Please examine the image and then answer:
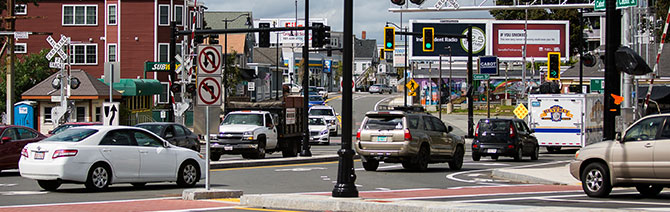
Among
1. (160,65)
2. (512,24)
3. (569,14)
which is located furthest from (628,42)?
(569,14)

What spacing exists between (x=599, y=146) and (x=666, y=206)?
102 inches

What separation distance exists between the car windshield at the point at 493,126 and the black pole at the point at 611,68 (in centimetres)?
1298

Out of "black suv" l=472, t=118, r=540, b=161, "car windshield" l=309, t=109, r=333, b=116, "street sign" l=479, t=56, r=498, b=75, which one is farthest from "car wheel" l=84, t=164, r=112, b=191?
"street sign" l=479, t=56, r=498, b=75

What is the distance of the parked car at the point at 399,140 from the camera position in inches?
980

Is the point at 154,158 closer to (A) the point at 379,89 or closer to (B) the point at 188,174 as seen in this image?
(B) the point at 188,174

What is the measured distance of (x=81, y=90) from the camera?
51.4 meters

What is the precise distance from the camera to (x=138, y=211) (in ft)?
45.8

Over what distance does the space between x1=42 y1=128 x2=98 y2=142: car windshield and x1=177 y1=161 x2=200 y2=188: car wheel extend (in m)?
2.33

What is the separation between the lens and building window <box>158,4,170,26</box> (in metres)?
64.9

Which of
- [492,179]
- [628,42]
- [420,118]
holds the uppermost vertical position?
[628,42]

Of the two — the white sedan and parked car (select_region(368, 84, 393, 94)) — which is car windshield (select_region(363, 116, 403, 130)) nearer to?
the white sedan

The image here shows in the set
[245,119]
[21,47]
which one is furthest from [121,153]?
[21,47]

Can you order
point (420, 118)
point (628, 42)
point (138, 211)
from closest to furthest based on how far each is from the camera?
point (138, 211)
point (628, 42)
point (420, 118)

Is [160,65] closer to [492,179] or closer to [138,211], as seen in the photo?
[492,179]
